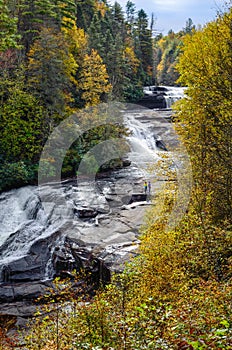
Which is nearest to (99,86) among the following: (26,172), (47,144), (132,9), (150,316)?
(47,144)

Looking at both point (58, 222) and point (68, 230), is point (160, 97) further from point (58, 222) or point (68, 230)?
point (68, 230)

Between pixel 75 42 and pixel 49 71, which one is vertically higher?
pixel 75 42

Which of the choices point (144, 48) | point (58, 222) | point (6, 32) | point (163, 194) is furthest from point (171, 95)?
point (163, 194)

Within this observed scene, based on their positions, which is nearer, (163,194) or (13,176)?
(163,194)

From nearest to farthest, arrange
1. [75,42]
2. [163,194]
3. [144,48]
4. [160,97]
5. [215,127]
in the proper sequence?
[215,127] < [163,194] < [75,42] < [160,97] < [144,48]

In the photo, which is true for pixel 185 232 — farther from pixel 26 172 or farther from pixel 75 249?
pixel 26 172

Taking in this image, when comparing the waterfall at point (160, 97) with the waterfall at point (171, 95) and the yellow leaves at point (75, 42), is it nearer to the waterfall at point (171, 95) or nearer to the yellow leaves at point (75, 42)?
the waterfall at point (171, 95)

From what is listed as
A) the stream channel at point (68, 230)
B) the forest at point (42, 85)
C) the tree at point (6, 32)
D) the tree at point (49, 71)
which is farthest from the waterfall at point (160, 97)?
the tree at point (6, 32)

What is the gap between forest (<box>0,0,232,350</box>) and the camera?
5.26 metres

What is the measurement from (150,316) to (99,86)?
22.6 meters

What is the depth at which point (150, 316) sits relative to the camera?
5.25 metres

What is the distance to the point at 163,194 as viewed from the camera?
12594 millimetres

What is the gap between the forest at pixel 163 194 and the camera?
17.3 ft

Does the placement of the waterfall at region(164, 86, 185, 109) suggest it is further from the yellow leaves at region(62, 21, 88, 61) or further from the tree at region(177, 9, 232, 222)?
the tree at region(177, 9, 232, 222)
